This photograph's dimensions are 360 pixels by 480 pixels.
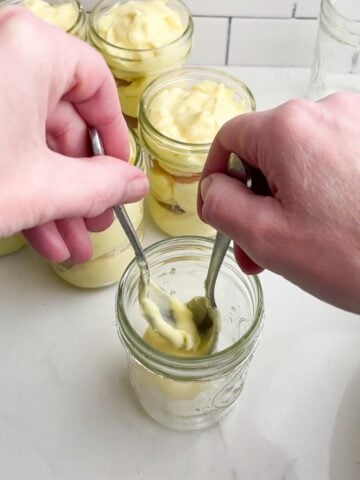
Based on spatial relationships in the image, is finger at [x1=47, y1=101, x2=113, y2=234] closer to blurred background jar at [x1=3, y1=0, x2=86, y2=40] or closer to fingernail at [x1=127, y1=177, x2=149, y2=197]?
fingernail at [x1=127, y1=177, x2=149, y2=197]

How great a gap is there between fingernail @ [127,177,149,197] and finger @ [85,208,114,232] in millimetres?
54

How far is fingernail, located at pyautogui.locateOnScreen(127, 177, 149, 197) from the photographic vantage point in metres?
0.45

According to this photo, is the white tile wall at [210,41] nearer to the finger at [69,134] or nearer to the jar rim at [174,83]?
the jar rim at [174,83]

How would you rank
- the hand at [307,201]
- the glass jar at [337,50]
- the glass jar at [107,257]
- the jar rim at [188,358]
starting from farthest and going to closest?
the glass jar at [337,50] < the glass jar at [107,257] < the jar rim at [188,358] < the hand at [307,201]

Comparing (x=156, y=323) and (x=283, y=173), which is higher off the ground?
(x=283, y=173)

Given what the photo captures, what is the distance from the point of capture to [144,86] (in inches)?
25.5

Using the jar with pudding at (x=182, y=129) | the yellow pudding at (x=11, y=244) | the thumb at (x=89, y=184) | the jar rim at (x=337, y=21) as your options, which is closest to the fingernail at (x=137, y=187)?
the thumb at (x=89, y=184)

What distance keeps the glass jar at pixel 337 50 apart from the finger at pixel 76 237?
339 millimetres

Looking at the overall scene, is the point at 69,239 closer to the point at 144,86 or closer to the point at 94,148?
the point at 94,148

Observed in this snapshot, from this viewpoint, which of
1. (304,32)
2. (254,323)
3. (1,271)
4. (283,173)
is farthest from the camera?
(304,32)

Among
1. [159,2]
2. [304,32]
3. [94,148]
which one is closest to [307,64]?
[304,32]

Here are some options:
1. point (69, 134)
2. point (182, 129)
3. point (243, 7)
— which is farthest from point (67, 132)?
point (243, 7)

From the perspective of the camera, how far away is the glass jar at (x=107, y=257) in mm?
572

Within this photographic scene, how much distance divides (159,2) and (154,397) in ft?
1.28
